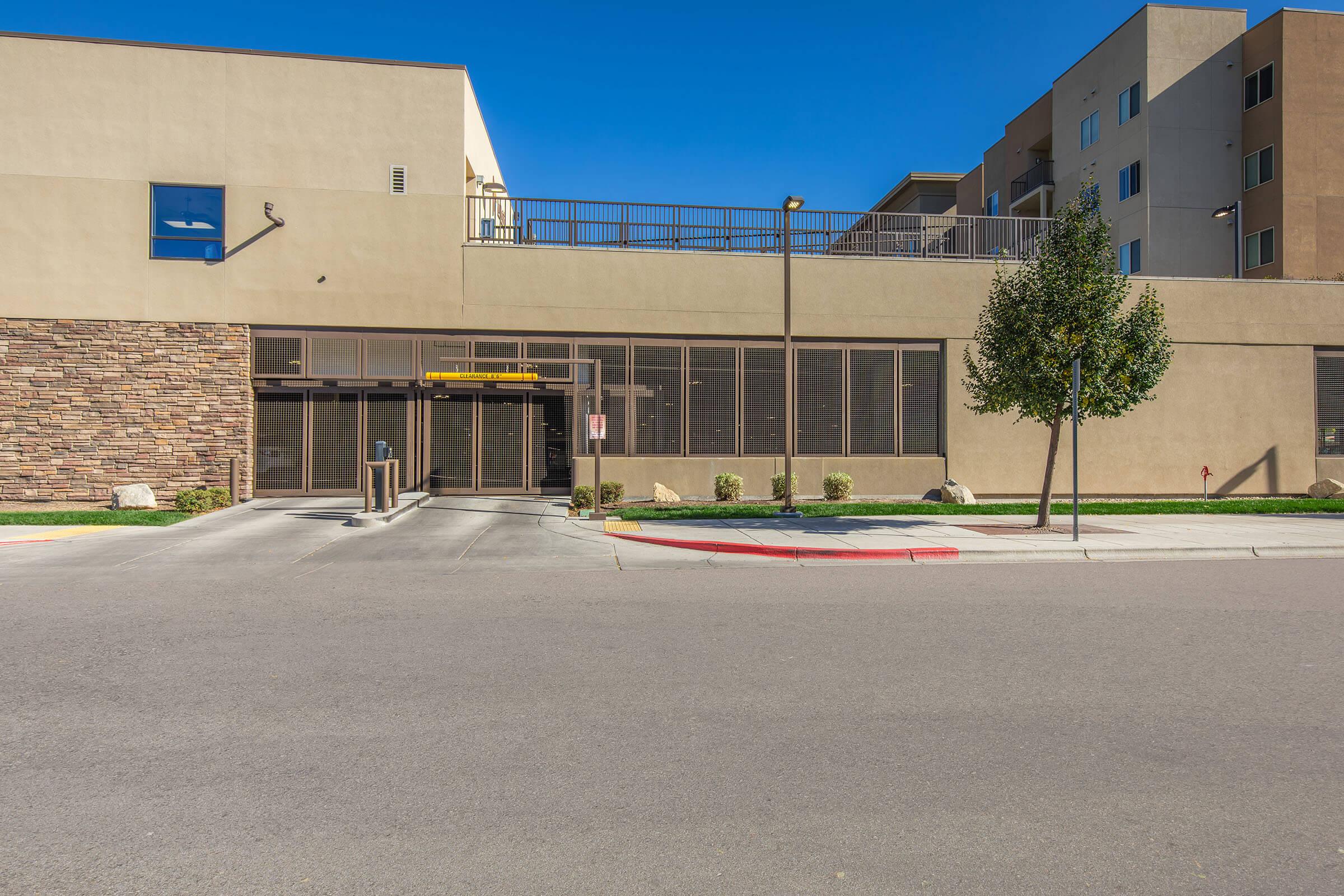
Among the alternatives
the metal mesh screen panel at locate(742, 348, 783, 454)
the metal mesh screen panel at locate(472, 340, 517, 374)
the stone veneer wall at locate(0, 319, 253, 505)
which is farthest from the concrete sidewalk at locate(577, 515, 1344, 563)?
the stone veneer wall at locate(0, 319, 253, 505)

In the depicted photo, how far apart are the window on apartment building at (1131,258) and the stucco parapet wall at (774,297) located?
10.5 m

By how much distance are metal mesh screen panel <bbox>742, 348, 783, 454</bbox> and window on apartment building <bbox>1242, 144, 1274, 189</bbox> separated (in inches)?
912

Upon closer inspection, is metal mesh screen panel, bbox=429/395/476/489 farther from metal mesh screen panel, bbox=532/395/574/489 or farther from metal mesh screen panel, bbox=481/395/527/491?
metal mesh screen panel, bbox=532/395/574/489

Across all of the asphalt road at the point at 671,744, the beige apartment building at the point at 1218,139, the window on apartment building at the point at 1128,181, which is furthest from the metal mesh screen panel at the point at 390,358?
the window on apartment building at the point at 1128,181

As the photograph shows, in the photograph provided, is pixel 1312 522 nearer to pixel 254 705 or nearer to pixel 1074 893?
pixel 1074 893

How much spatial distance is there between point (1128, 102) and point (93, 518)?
3810cm

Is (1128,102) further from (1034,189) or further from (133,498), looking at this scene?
(133,498)

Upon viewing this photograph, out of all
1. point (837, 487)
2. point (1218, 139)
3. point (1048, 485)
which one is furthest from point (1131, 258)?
point (1048, 485)

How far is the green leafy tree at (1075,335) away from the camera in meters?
14.2

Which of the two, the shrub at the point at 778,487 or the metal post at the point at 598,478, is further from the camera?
the shrub at the point at 778,487

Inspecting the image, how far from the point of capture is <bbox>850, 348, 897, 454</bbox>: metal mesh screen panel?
69.3 ft

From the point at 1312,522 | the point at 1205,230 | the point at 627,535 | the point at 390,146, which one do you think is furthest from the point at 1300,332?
the point at 390,146

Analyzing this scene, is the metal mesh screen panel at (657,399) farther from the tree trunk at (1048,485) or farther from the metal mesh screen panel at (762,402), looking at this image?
the tree trunk at (1048,485)

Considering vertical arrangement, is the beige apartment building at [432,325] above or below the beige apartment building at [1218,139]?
below
